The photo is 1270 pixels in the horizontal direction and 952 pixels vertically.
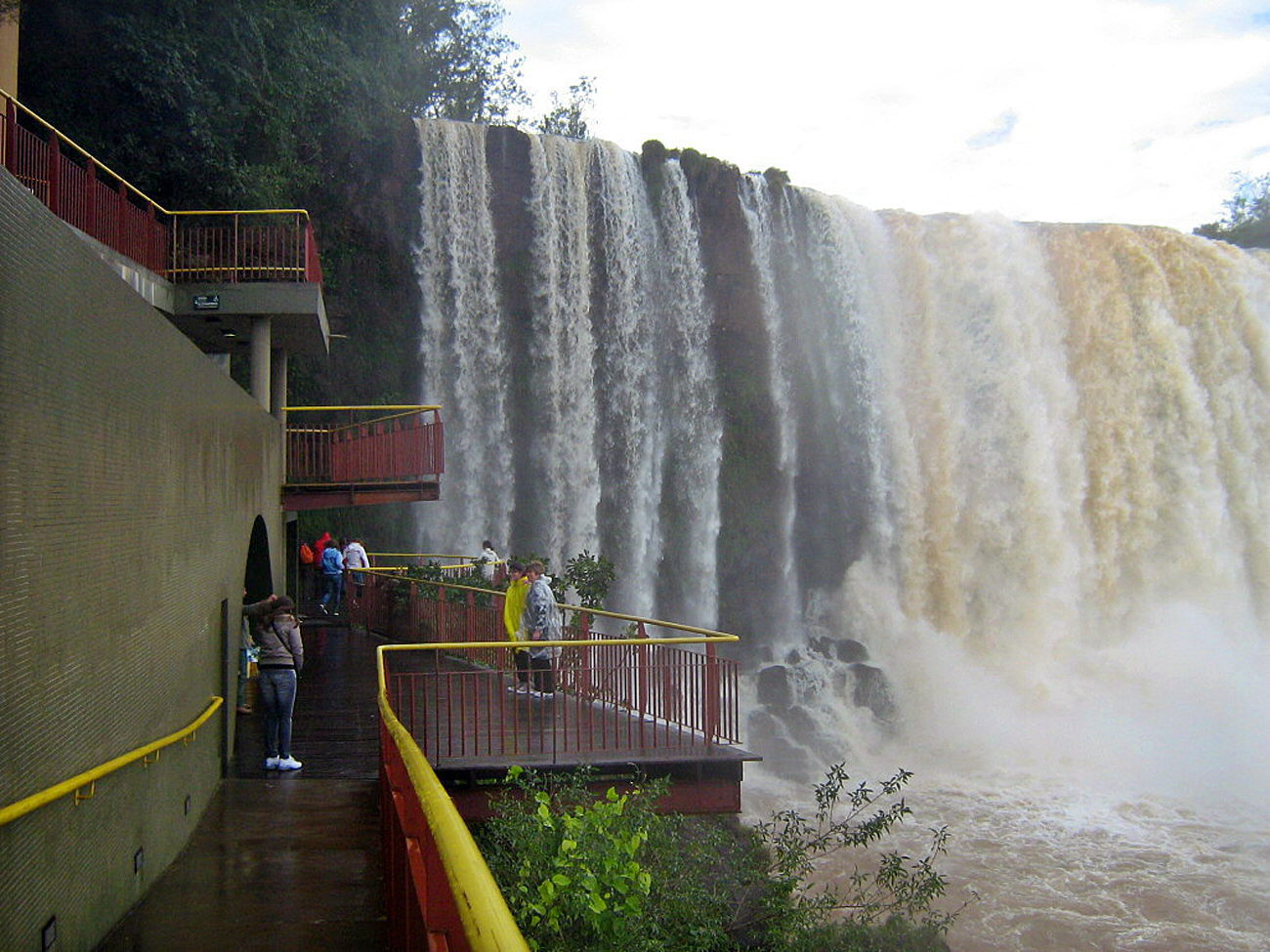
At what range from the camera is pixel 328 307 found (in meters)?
28.4

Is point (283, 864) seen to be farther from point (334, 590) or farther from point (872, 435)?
point (872, 435)

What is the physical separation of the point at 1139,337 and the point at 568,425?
52.8ft

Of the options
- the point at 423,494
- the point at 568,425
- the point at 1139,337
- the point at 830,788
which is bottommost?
the point at 830,788

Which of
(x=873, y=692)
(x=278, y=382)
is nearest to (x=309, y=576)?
(x=278, y=382)

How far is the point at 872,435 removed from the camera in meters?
31.5

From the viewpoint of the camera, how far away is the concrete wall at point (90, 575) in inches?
176

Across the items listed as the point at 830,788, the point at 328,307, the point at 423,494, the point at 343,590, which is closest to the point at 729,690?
the point at 830,788

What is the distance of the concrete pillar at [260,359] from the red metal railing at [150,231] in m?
0.71

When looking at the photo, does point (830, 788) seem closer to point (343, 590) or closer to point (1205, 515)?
point (343, 590)

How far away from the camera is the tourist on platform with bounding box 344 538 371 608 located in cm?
1986

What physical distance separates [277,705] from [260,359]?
803 centimetres

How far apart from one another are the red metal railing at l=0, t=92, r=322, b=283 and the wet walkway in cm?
635

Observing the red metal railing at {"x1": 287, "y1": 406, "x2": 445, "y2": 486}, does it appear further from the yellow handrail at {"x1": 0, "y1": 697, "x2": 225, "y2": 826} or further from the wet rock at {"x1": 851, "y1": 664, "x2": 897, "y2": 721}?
the wet rock at {"x1": 851, "y1": 664, "x2": 897, "y2": 721}

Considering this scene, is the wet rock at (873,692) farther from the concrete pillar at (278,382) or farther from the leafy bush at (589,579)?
the concrete pillar at (278,382)
